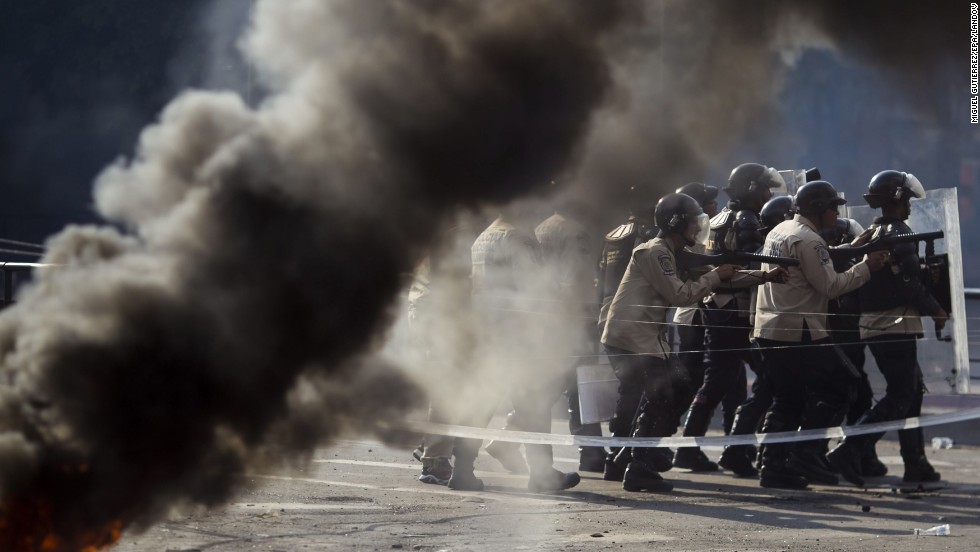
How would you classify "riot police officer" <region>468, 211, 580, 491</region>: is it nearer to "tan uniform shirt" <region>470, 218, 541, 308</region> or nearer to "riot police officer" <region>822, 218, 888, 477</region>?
"tan uniform shirt" <region>470, 218, 541, 308</region>

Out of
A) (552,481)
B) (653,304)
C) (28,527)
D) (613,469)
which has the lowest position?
(28,527)

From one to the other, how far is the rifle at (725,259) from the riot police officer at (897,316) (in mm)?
779

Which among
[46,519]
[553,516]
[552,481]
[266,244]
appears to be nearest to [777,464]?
[552,481]

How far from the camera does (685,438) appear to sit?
8.54 meters

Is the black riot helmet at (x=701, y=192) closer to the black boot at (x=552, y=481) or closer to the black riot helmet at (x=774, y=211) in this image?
the black riot helmet at (x=774, y=211)

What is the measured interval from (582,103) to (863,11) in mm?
1360

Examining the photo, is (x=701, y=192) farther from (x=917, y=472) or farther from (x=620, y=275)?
(x=917, y=472)

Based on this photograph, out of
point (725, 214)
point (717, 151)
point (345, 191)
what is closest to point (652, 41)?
point (717, 151)

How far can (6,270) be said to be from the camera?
35.8 feet

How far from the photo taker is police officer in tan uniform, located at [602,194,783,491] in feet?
27.1

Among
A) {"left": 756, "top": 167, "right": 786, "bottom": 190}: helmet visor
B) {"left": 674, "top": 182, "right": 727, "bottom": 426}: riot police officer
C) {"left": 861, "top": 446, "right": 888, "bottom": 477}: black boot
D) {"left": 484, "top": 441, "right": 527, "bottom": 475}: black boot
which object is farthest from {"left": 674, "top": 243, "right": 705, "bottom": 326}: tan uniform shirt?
{"left": 861, "top": 446, "right": 888, "bottom": 477}: black boot

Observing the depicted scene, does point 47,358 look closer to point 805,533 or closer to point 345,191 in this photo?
point 345,191

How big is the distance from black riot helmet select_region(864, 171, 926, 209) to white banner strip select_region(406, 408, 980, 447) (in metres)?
1.40

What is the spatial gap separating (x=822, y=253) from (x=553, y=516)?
95.1 inches
